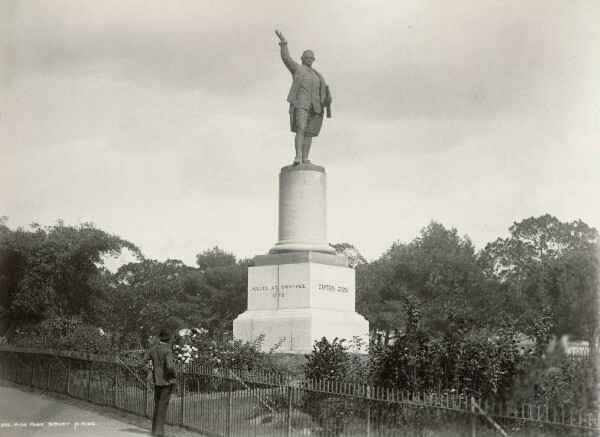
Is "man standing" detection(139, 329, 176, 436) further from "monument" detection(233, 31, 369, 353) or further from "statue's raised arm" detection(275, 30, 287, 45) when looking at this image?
"statue's raised arm" detection(275, 30, 287, 45)

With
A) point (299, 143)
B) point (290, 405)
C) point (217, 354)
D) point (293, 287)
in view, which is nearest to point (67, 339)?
point (217, 354)

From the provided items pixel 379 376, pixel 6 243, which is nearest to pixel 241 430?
pixel 379 376

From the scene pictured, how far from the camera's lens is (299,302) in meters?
18.2

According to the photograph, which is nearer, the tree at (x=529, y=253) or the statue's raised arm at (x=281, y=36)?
the statue's raised arm at (x=281, y=36)

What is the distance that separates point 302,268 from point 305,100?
14.1 feet

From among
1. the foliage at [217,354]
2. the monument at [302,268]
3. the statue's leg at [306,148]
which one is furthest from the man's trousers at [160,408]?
the statue's leg at [306,148]

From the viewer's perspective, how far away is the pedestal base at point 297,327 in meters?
17.5

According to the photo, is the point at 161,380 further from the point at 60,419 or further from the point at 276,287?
the point at 276,287

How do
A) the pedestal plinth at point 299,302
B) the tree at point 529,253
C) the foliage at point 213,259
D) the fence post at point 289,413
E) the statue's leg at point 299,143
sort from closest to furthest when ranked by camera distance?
the fence post at point 289,413
the pedestal plinth at point 299,302
the statue's leg at point 299,143
the tree at point 529,253
the foliage at point 213,259

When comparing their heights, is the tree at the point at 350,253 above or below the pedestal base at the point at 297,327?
above

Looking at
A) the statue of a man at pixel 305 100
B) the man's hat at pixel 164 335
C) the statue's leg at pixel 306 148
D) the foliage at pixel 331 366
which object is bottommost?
the foliage at pixel 331 366

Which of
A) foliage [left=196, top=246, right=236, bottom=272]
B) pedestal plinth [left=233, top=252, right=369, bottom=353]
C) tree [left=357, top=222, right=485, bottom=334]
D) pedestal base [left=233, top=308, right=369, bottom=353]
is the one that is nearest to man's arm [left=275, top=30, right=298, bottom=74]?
pedestal plinth [left=233, top=252, right=369, bottom=353]

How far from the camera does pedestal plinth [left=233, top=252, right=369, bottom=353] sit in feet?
58.1

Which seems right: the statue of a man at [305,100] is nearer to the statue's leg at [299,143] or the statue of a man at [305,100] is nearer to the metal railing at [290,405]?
the statue's leg at [299,143]
